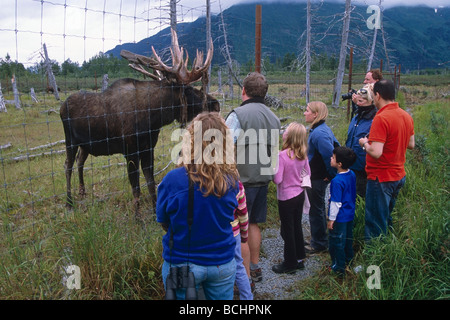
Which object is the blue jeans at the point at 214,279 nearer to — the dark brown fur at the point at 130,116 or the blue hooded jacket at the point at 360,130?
the dark brown fur at the point at 130,116

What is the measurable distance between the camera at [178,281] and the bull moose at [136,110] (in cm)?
264

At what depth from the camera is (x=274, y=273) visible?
3879 mm

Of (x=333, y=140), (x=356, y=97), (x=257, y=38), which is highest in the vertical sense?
(x=257, y=38)

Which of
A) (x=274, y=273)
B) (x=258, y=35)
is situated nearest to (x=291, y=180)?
(x=274, y=273)

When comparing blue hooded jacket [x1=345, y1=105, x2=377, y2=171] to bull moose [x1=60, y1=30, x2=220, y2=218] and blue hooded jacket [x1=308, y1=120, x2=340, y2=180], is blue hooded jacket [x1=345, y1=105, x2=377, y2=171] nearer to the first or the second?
blue hooded jacket [x1=308, y1=120, x2=340, y2=180]

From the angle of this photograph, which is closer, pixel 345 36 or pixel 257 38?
pixel 257 38

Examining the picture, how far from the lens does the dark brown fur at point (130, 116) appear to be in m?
4.74

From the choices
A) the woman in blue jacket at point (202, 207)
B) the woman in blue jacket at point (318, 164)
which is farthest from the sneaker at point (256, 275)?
the woman in blue jacket at point (202, 207)

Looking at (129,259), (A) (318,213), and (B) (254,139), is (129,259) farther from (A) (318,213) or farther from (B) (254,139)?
(A) (318,213)

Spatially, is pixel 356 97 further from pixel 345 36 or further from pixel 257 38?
pixel 345 36

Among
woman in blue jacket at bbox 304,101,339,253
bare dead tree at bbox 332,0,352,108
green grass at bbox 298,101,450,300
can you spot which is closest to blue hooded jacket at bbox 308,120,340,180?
woman in blue jacket at bbox 304,101,339,253

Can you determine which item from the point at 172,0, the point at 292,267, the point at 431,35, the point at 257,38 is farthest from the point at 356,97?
the point at 431,35

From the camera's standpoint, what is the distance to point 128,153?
4852mm
